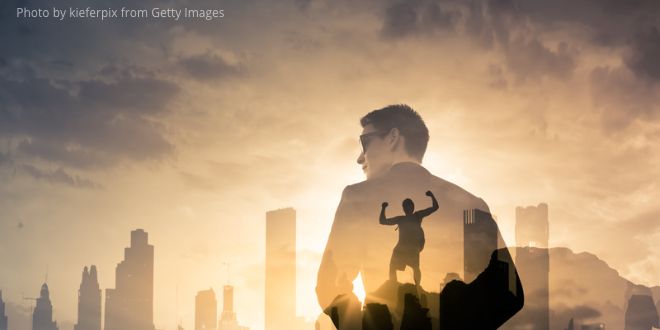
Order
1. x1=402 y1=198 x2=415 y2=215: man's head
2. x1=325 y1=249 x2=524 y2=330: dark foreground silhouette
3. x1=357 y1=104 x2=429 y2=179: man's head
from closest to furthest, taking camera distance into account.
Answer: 1. x1=325 y1=249 x2=524 y2=330: dark foreground silhouette
2. x1=402 y1=198 x2=415 y2=215: man's head
3. x1=357 y1=104 x2=429 y2=179: man's head

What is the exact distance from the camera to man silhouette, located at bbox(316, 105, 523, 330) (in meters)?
17.7

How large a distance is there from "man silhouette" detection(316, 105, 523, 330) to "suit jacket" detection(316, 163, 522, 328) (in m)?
0.02

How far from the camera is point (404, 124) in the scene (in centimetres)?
1933

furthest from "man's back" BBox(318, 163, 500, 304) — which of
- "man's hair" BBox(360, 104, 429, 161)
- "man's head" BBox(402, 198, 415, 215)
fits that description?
"man's hair" BBox(360, 104, 429, 161)

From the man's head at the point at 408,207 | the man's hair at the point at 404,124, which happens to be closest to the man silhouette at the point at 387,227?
the man's hair at the point at 404,124

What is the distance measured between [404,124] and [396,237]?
10.1 ft

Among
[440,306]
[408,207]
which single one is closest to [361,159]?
[408,207]

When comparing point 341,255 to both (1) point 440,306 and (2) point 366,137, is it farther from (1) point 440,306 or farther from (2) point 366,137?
(2) point 366,137

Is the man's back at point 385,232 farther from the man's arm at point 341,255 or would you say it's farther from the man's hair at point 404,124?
the man's hair at point 404,124

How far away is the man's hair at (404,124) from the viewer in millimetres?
19266

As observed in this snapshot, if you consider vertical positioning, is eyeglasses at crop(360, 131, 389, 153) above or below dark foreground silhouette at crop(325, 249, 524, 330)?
above

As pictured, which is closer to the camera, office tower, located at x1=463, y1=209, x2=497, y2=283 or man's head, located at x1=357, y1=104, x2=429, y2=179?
office tower, located at x1=463, y1=209, x2=497, y2=283

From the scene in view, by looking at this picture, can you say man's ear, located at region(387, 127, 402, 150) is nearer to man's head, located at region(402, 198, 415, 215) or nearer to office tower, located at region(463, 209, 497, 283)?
man's head, located at region(402, 198, 415, 215)

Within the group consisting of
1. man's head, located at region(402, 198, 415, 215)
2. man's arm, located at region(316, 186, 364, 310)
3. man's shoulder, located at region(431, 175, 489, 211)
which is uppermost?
man's shoulder, located at region(431, 175, 489, 211)
